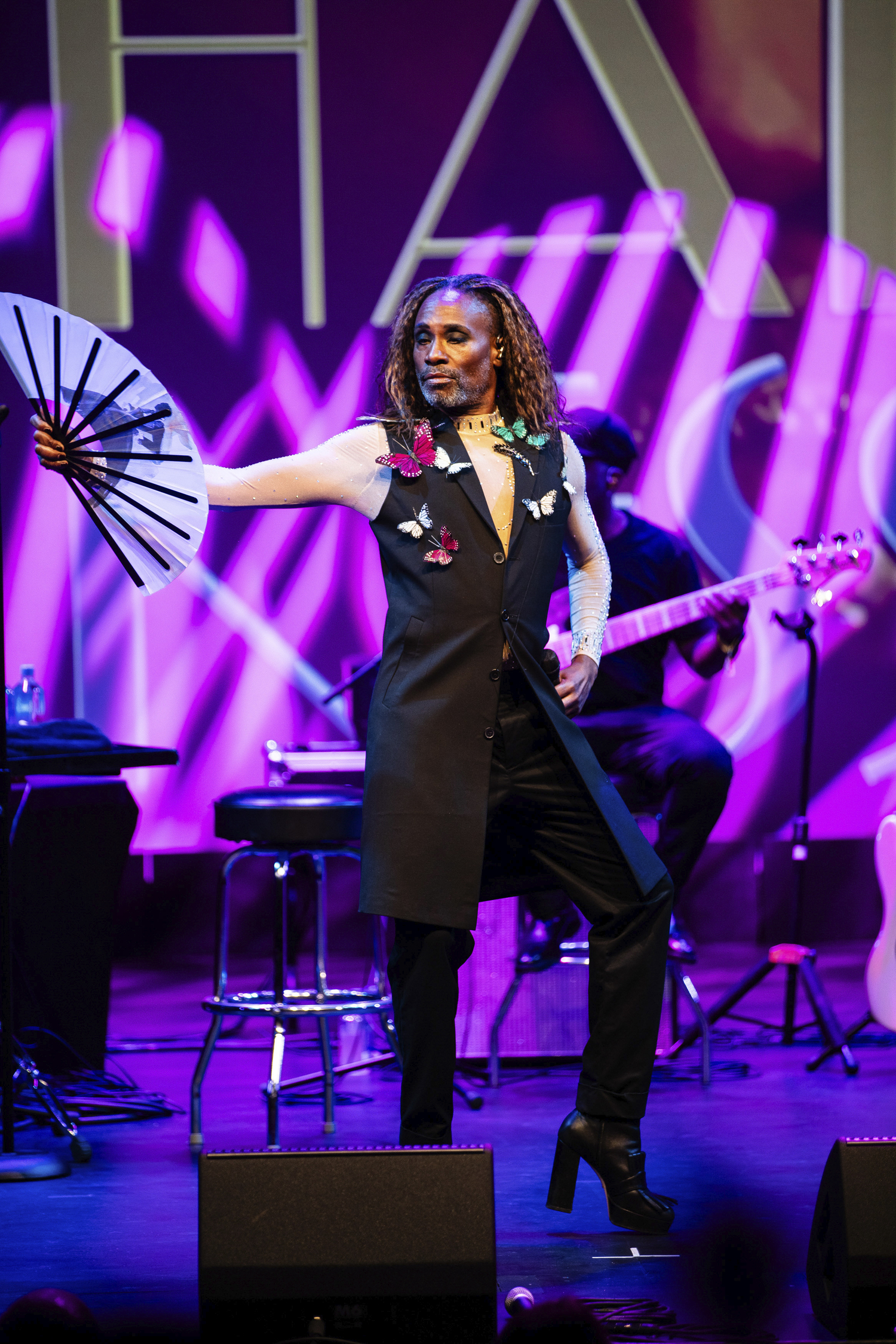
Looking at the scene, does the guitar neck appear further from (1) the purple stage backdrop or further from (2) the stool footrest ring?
(1) the purple stage backdrop

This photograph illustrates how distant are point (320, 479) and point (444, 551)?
10.7 inches

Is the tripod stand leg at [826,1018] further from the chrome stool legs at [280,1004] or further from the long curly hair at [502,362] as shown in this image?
the long curly hair at [502,362]

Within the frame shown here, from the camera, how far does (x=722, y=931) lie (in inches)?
261

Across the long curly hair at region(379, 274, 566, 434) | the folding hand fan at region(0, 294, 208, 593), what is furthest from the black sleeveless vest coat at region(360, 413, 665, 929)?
the folding hand fan at region(0, 294, 208, 593)

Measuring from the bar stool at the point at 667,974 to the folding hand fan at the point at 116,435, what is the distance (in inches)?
64.7

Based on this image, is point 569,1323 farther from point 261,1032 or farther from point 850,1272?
point 261,1032

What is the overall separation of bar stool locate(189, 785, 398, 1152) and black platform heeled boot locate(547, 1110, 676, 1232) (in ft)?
2.87

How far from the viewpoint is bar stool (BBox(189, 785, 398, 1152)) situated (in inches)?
139

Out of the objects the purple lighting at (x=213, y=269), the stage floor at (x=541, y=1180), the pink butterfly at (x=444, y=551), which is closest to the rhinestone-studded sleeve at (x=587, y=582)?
the pink butterfly at (x=444, y=551)

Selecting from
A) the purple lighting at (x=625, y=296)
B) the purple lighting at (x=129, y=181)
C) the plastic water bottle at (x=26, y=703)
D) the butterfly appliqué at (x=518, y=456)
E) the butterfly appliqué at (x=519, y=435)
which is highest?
the purple lighting at (x=129, y=181)

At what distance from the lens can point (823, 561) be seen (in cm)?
475

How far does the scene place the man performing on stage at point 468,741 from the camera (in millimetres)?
2650

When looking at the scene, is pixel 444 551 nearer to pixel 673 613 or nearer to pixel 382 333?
pixel 673 613

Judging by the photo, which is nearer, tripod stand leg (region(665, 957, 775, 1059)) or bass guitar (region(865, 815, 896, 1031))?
bass guitar (region(865, 815, 896, 1031))
